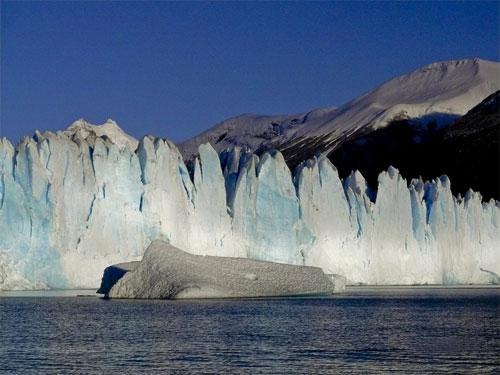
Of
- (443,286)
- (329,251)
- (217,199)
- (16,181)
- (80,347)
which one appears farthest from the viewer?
(443,286)

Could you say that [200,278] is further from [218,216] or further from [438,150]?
[438,150]

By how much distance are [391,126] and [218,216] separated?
53.3 meters

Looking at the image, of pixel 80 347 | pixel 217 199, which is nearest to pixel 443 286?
pixel 217 199

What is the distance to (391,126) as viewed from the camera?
85.2m

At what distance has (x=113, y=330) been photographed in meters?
17.5

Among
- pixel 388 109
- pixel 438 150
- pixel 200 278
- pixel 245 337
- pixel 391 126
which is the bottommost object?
pixel 245 337

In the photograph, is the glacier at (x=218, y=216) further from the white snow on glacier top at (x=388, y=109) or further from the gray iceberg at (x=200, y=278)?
the white snow on glacier top at (x=388, y=109)

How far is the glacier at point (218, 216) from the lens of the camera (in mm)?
30656

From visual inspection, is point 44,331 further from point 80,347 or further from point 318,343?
point 318,343

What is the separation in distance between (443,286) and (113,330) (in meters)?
25.4

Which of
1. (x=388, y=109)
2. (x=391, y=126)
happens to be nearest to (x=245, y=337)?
(x=391, y=126)

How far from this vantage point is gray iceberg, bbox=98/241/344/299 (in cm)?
2605

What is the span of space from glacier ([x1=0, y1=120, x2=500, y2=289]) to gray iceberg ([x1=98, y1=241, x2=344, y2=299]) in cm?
277

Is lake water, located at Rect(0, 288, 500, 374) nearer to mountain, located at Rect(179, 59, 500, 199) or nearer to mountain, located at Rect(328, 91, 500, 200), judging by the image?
mountain, located at Rect(328, 91, 500, 200)
